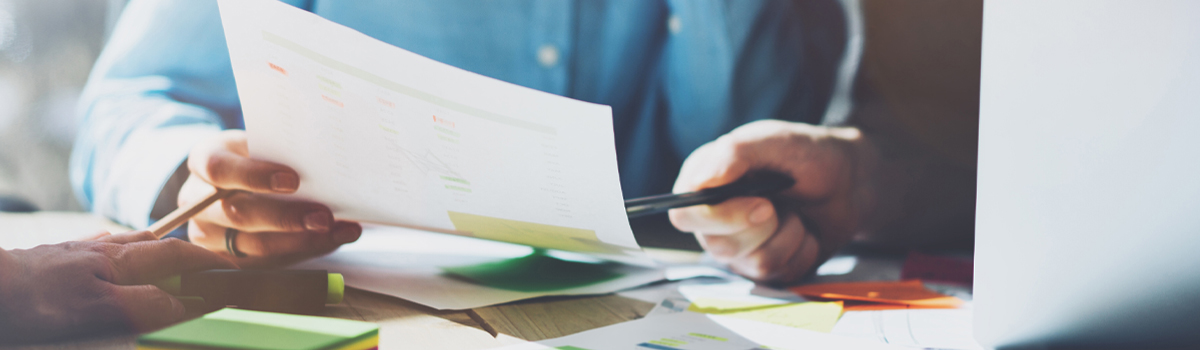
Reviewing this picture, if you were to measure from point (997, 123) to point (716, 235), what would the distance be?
258 millimetres

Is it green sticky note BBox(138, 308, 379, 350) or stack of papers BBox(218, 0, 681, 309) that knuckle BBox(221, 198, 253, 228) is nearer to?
stack of papers BBox(218, 0, 681, 309)

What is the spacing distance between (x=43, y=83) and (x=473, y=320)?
43.3 inches

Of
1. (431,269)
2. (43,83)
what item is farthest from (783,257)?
(43,83)

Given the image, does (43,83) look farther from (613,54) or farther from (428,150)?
(428,150)

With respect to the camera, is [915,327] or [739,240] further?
[739,240]

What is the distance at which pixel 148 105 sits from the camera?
65 centimetres

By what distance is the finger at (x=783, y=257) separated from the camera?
0.46m

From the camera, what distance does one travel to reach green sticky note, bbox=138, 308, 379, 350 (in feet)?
0.59

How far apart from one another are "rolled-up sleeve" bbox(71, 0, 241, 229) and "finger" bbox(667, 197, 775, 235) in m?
0.41

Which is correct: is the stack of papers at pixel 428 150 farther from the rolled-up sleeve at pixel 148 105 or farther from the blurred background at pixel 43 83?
the blurred background at pixel 43 83

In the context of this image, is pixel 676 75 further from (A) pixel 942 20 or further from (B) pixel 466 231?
(B) pixel 466 231

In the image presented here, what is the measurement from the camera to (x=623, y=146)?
92 cm

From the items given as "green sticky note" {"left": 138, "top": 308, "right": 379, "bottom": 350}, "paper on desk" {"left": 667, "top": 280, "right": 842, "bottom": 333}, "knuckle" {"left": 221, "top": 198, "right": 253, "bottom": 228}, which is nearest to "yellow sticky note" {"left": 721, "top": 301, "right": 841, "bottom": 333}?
"paper on desk" {"left": 667, "top": 280, "right": 842, "bottom": 333}

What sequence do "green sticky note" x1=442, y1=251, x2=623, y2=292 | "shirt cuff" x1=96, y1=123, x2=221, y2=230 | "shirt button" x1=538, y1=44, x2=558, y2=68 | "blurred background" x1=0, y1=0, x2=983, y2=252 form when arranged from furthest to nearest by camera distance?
1. "shirt button" x1=538, y1=44, x2=558, y2=68
2. "blurred background" x1=0, y1=0, x2=983, y2=252
3. "shirt cuff" x1=96, y1=123, x2=221, y2=230
4. "green sticky note" x1=442, y1=251, x2=623, y2=292
